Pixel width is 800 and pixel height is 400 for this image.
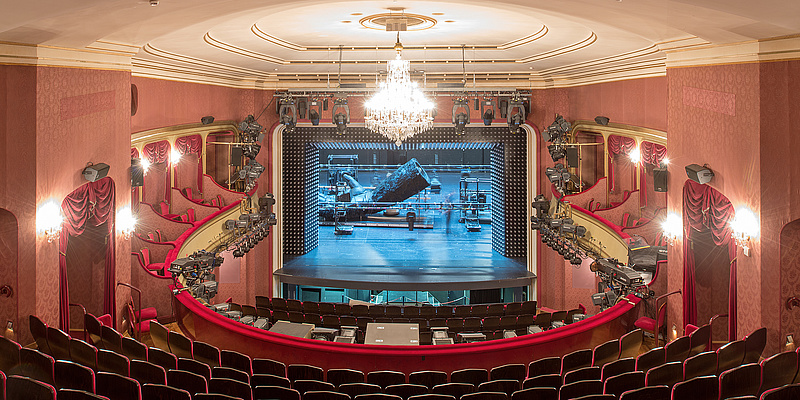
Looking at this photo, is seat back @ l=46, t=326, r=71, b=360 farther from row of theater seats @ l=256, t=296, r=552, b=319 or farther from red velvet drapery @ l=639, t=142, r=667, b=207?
red velvet drapery @ l=639, t=142, r=667, b=207

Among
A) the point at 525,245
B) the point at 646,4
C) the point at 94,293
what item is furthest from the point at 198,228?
the point at 646,4

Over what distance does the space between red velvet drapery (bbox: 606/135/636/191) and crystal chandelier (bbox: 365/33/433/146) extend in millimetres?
6011

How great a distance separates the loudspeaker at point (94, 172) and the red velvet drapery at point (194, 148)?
6.11m

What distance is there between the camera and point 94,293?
9.89 m

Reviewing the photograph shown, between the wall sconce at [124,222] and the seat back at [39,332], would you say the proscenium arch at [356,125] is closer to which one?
the wall sconce at [124,222]

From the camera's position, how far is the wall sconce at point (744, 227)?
7.90 metres

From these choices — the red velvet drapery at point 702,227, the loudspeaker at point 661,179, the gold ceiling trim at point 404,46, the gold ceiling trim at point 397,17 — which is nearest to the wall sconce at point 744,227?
the red velvet drapery at point 702,227

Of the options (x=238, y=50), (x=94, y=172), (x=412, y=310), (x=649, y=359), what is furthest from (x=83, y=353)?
(x=238, y=50)

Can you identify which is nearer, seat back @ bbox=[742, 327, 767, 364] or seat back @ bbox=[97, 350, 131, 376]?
seat back @ bbox=[97, 350, 131, 376]

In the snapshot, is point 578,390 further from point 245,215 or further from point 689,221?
point 245,215

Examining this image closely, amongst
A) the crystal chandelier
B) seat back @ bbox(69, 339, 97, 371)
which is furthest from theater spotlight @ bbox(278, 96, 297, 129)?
seat back @ bbox(69, 339, 97, 371)

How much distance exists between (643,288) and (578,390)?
4563 millimetres

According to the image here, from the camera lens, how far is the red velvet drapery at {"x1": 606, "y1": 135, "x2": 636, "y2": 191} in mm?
13998

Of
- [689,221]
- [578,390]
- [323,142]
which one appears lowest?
[578,390]
